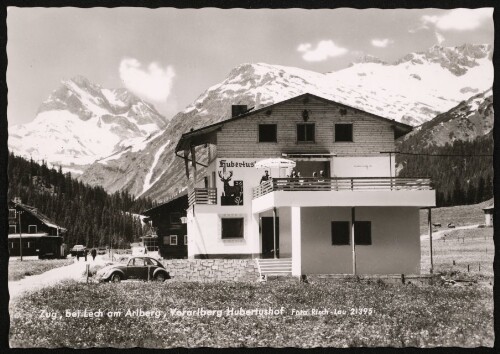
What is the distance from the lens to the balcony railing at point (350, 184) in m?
27.8

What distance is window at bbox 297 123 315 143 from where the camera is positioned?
31141 mm

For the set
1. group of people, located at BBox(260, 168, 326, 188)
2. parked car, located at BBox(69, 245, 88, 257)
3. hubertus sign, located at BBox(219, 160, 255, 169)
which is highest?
hubertus sign, located at BBox(219, 160, 255, 169)

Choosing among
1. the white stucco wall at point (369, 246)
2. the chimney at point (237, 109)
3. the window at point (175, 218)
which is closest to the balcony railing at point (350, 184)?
the white stucco wall at point (369, 246)

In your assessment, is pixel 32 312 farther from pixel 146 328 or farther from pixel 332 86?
pixel 332 86

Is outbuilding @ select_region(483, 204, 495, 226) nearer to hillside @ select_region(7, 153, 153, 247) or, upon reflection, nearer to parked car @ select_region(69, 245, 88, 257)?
hillside @ select_region(7, 153, 153, 247)

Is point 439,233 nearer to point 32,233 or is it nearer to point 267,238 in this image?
point 267,238

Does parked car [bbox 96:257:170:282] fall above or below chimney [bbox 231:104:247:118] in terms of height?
below

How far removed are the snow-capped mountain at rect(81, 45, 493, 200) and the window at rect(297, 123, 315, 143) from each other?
3.58ft

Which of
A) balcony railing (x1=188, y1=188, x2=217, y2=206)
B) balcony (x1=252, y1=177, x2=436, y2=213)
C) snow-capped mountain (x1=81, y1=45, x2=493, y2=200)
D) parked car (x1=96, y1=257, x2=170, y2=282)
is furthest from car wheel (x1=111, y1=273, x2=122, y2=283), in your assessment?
balcony railing (x1=188, y1=188, x2=217, y2=206)

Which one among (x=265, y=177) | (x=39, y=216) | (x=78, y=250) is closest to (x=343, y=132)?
(x=265, y=177)

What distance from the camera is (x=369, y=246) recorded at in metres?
28.3

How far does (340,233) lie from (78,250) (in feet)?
24.9

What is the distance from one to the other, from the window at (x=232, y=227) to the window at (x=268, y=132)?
275cm

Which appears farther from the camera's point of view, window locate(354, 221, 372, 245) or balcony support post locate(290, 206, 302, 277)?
window locate(354, 221, 372, 245)
